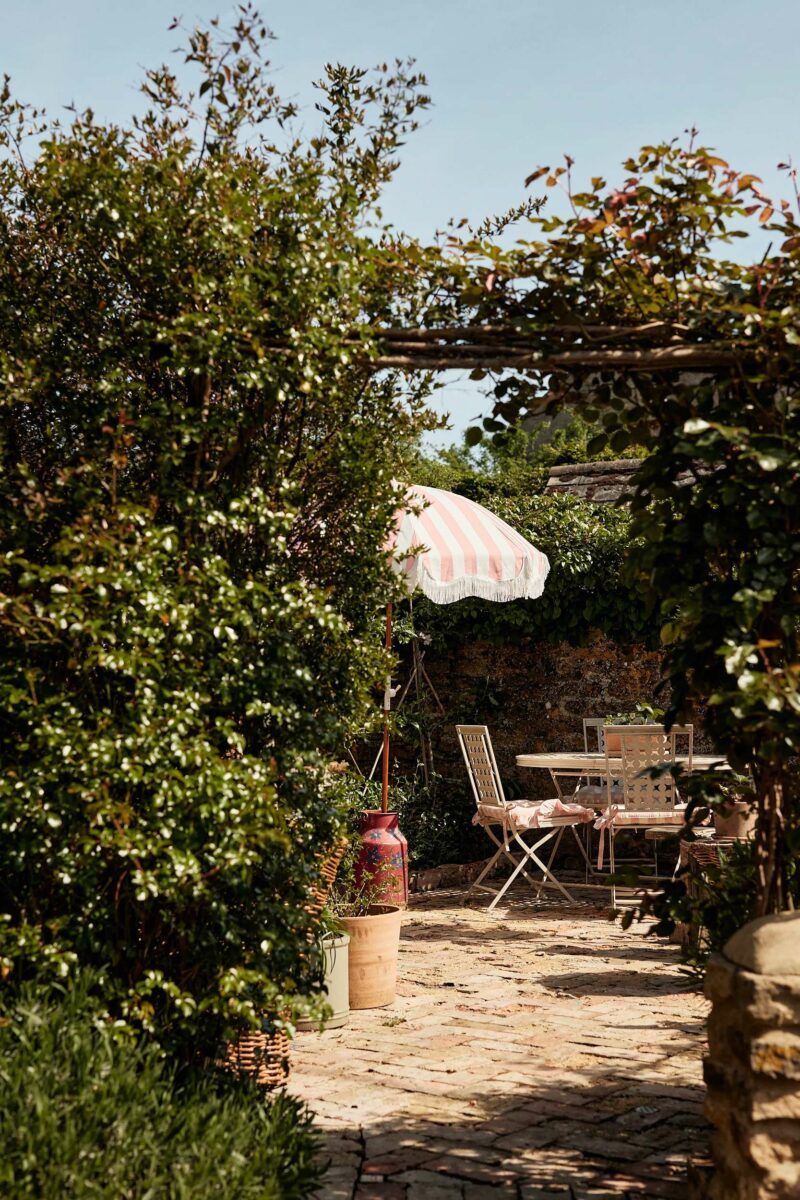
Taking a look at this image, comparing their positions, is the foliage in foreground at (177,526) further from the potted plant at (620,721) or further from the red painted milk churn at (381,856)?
the potted plant at (620,721)

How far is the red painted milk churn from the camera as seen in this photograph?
236 inches

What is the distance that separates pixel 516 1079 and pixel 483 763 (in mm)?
4477

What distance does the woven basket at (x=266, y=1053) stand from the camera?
359cm

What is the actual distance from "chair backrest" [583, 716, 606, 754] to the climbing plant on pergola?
6.42m

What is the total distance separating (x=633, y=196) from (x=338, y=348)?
0.91 m

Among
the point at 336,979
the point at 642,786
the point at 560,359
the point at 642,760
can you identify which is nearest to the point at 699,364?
the point at 560,359

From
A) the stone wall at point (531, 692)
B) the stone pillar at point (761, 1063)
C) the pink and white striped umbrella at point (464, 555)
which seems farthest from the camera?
the stone wall at point (531, 692)

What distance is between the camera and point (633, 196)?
3.19 m

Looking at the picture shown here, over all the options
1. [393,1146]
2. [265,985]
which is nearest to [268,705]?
[265,985]

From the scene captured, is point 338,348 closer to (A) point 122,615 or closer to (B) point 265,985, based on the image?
(A) point 122,615

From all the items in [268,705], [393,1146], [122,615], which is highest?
[122,615]

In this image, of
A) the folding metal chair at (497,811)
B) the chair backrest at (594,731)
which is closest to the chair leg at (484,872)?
the folding metal chair at (497,811)

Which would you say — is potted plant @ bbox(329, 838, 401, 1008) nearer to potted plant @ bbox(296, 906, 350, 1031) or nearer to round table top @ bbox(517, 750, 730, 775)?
potted plant @ bbox(296, 906, 350, 1031)

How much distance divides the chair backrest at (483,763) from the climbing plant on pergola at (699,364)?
546cm
